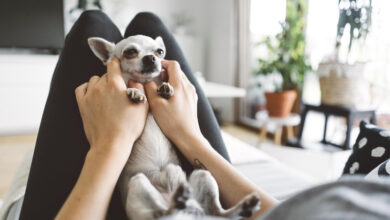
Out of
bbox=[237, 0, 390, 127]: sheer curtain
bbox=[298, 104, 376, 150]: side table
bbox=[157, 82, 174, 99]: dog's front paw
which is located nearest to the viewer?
bbox=[157, 82, 174, 99]: dog's front paw

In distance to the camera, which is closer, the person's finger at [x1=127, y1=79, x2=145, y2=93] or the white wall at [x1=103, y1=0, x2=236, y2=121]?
the person's finger at [x1=127, y1=79, x2=145, y2=93]

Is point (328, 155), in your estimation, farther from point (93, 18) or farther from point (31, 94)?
point (31, 94)

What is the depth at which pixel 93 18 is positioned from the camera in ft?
3.30

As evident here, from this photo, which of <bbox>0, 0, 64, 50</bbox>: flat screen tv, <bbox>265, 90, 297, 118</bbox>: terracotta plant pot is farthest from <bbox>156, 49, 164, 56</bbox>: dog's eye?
<bbox>0, 0, 64, 50</bbox>: flat screen tv

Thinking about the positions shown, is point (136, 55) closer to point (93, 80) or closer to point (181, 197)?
point (93, 80)

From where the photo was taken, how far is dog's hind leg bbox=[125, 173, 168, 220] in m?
0.62

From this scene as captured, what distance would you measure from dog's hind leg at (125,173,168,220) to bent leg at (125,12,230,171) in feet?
1.04

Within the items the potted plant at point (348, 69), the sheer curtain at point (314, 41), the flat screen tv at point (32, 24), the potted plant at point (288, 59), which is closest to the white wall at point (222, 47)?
the sheer curtain at point (314, 41)

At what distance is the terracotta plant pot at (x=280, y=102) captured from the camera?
2.85 meters

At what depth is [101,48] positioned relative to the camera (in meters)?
0.93

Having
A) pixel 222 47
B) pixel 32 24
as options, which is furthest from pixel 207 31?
pixel 32 24

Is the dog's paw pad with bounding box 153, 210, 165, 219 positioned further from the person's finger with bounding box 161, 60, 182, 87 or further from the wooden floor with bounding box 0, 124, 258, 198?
the wooden floor with bounding box 0, 124, 258, 198

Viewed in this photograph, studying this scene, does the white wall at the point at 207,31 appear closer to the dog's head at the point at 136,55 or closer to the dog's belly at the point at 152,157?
the dog's head at the point at 136,55

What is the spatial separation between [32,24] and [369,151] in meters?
3.59
